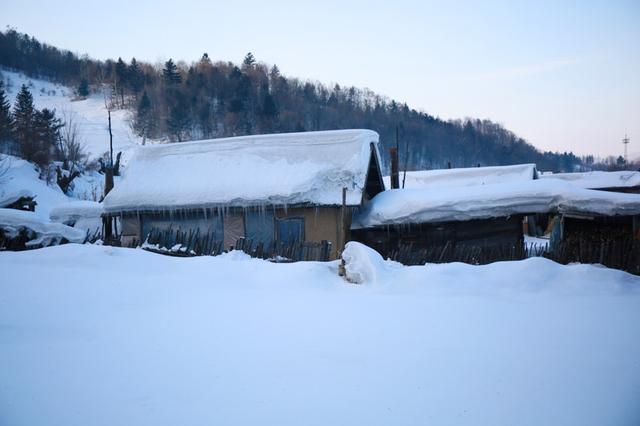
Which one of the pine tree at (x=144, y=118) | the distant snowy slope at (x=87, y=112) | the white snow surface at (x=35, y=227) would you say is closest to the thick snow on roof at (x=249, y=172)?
the white snow surface at (x=35, y=227)

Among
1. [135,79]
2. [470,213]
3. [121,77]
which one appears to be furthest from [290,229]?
[121,77]

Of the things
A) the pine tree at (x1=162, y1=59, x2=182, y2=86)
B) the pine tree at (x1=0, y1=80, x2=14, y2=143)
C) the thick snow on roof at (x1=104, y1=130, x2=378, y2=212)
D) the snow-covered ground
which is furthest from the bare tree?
the pine tree at (x1=162, y1=59, x2=182, y2=86)

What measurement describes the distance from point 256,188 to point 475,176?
53.6ft

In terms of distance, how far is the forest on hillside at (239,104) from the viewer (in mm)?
59938

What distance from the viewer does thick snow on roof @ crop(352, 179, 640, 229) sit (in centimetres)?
1061

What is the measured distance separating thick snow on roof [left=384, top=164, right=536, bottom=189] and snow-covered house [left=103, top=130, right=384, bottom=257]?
10819 mm

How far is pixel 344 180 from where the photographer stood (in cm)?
1286

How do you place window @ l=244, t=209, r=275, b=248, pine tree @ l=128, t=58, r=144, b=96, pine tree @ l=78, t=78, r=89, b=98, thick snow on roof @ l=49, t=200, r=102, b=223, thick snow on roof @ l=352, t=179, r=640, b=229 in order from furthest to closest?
pine tree @ l=78, t=78, r=89, b=98
pine tree @ l=128, t=58, r=144, b=96
thick snow on roof @ l=49, t=200, r=102, b=223
window @ l=244, t=209, r=275, b=248
thick snow on roof @ l=352, t=179, r=640, b=229

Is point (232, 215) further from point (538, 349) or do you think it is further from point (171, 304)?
point (538, 349)

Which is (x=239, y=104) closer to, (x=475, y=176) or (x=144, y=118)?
(x=144, y=118)

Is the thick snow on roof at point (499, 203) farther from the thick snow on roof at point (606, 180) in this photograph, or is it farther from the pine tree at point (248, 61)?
the pine tree at point (248, 61)

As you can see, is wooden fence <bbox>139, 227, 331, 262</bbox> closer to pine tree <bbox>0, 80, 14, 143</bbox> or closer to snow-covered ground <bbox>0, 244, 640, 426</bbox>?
snow-covered ground <bbox>0, 244, 640, 426</bbox>

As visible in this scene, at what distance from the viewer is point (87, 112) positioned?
66562 millimetres

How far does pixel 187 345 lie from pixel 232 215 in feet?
31.7
